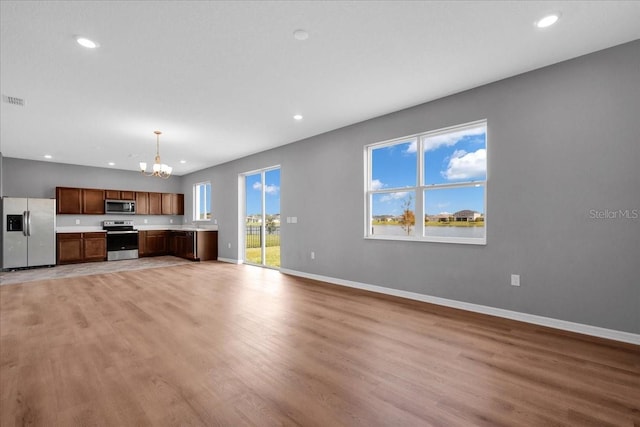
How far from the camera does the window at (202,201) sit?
9.06 m

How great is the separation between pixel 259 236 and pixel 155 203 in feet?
15.0

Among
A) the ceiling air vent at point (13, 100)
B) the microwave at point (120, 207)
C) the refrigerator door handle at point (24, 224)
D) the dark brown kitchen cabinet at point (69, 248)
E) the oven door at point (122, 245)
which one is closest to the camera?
the ceiling air vent at point (13, 100)

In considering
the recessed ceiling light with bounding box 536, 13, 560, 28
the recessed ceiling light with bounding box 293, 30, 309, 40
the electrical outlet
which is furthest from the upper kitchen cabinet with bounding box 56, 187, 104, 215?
the recessed ceiling light with bounding box 536, 13, 560, 28

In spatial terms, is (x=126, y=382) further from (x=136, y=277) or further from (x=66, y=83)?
(x=136, y=277)

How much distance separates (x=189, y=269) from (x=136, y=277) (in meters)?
1.11

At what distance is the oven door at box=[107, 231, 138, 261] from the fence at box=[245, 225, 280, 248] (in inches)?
149

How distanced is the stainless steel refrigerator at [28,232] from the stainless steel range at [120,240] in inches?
49.5

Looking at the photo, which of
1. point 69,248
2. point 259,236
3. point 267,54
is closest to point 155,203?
point 69,248

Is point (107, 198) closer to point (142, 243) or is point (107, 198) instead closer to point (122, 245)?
point (122, 245)

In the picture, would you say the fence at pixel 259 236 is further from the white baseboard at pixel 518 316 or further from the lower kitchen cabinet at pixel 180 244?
the white baseboard at pixel 518 316

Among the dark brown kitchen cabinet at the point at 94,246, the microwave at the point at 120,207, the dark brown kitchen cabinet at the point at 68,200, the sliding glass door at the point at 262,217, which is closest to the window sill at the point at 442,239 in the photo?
the sliding glass door at the point at 262,217

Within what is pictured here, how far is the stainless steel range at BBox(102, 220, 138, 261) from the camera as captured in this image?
27.1 feet

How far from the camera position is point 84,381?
2062mm

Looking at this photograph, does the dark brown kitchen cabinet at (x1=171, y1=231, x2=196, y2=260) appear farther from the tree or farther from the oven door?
the tree
